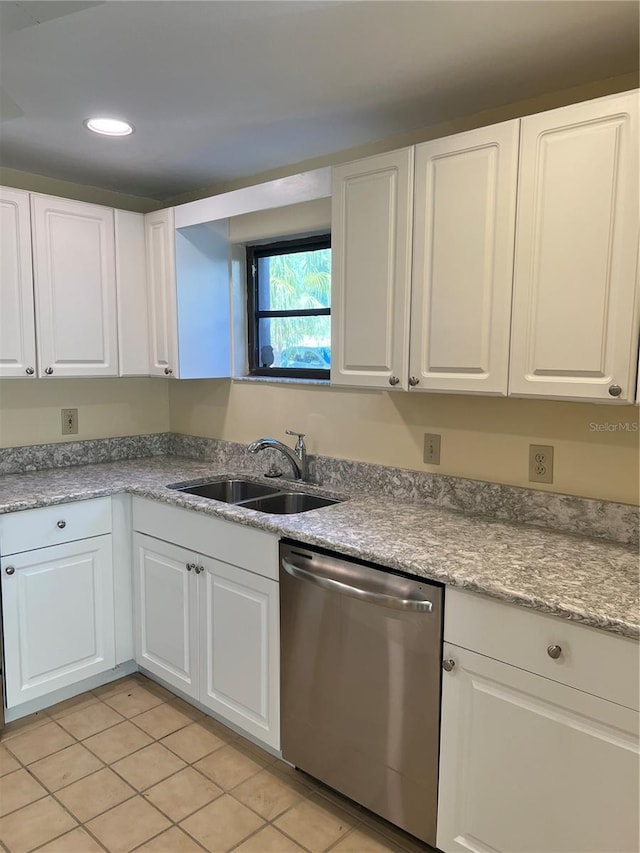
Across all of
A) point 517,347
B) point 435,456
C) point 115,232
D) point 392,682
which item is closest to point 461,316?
point 517,347

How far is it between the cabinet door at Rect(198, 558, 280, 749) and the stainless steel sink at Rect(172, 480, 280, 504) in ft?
1.70

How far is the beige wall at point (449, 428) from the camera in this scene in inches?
74.6

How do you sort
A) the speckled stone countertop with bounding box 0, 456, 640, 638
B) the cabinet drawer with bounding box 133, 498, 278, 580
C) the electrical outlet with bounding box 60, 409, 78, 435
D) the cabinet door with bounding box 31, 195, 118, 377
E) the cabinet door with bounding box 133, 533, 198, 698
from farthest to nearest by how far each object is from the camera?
the electrical outlet with bounding box 60, 409, 78, 435, the cabinet door with bounding box 31, 195, 118, 377, the cabinet door with bounding box 133, 533, 198, 698, the cabinet drawer with bounding box 133, 498, 278, 580, the speckled stone countertop with bounding box 0, 456, 640, 638

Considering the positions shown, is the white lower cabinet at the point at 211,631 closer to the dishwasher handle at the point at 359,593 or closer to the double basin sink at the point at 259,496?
the dishwasher handle at the point at 359,593

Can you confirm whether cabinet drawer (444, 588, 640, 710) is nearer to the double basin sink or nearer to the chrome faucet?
the double basin sink

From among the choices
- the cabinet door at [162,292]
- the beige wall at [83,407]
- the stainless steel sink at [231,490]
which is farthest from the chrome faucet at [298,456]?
the beige wall at [83,407]

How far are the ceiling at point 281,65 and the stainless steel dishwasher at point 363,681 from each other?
4.75 feet

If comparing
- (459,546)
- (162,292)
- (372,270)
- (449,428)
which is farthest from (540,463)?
(162,292)

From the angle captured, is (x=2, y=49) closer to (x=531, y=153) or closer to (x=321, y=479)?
(x=531, y=153)

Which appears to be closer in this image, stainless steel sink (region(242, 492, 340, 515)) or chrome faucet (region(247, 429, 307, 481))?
stainless steel sink (region(242, 492, 340, 515))

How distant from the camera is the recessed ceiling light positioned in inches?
85.7

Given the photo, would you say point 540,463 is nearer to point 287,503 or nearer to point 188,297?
point 287,503

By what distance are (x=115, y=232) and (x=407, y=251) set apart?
5.23ft

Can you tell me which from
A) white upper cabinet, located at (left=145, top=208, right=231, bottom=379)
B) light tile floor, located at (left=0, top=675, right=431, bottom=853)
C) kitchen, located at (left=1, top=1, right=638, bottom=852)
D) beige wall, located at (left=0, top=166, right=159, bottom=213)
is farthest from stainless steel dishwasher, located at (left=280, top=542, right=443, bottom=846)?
beige wall, located at (left=0, top=166, right=159, bottom=213)
